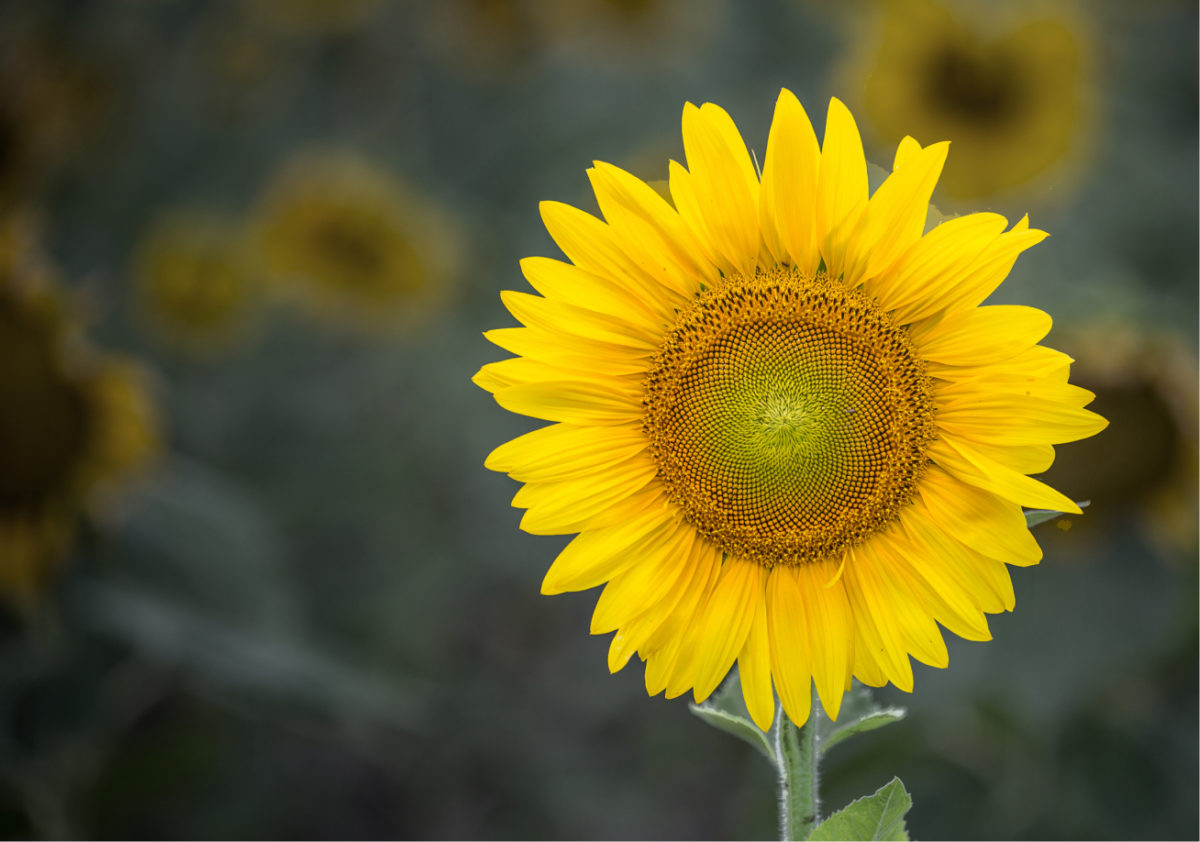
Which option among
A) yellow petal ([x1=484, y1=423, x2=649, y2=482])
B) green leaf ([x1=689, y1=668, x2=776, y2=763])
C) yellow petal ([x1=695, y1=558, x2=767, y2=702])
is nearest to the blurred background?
green leaf ([x1=689, y1=668, x2=776, y2=763])

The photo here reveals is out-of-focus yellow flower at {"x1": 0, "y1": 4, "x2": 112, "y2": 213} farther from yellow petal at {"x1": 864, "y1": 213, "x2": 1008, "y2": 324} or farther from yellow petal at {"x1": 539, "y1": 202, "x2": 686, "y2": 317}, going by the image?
yellow petal at {"x1": 864, "y1": 213, "x2": 1008, "y2": 324}

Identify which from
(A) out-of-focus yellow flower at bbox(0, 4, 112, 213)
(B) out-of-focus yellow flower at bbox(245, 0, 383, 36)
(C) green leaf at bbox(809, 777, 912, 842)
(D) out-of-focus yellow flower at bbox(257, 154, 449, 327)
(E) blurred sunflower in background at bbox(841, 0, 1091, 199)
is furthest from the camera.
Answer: (B) out-of-focus yellow flower at bbox(245, 0, 383, 36)

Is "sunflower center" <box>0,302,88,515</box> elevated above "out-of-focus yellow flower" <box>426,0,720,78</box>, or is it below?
below

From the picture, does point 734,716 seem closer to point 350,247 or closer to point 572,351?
point 572,351

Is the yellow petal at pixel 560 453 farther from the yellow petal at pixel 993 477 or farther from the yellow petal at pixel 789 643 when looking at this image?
the yellow petal at pixel 993 477

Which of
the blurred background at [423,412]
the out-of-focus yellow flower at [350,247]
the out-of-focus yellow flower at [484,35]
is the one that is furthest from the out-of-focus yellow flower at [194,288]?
the out-of-focus yellow flower at [484,35]

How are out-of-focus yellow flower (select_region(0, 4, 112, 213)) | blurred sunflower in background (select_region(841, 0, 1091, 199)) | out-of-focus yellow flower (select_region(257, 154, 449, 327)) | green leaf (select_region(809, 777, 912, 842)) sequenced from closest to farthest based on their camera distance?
1. green leaf (select_region(809, 777, 912, 842))
2. blurred sunflower in background (select_region(841, 0, 1091, 199))
3. out-of-focus yellow flower (select_region(0, 4, 112, 213))
4. out-of-focus yellow flower (select_region(257, 154, 449, 327))

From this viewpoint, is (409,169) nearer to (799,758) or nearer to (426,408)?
(426,408)

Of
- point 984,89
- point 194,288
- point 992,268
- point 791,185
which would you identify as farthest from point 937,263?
point 194,288
